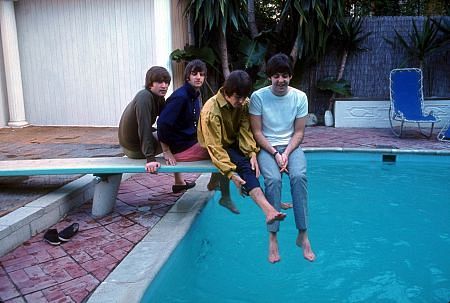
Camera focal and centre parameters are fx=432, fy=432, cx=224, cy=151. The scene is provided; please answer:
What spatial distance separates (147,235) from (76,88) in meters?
5.82

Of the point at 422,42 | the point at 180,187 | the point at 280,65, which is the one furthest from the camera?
the point at 422,42

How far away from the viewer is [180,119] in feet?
11.1

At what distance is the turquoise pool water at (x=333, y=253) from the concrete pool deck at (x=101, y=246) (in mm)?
143

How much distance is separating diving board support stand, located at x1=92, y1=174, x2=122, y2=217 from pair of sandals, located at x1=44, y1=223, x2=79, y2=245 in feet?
1.37

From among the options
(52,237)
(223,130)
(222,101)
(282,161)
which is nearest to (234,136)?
(223,130)

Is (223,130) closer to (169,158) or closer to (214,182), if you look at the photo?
(169,158)

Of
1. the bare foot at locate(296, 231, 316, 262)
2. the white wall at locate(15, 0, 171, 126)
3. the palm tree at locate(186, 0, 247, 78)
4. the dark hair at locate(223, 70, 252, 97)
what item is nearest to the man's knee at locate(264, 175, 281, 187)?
the bare foot at locate(296, 231, 316, 262)

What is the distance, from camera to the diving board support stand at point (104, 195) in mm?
3463

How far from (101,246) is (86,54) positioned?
5.88 metres

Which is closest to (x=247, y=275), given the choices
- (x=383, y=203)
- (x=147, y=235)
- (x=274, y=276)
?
(x=274, y=276)

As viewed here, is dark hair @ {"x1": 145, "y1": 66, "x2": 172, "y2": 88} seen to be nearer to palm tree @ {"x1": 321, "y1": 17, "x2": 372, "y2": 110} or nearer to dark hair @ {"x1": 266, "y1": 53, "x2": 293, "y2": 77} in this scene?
dark hair @ {"x1": 266, "y1": 53, "x2": 293, "y2": 77}

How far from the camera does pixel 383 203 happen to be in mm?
4367

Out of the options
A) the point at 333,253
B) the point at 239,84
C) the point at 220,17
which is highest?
the point at 220,17

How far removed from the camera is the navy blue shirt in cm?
328
